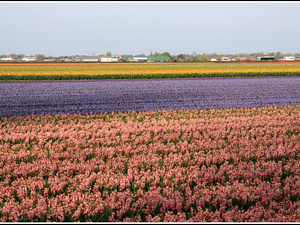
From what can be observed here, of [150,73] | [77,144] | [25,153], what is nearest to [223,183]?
[77,144]

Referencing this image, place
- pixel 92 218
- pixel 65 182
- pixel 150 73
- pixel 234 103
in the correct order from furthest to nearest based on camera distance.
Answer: pixel 150 73 → pixel 234 103 → pixel 65 182 → pixel 92 218

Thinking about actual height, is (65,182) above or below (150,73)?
below

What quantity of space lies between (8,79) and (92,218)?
35.0 m

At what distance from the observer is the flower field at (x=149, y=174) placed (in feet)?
16.9

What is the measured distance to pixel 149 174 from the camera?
6.70 meters

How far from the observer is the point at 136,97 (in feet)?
68.4

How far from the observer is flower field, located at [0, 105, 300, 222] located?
16.9ft

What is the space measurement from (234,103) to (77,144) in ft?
40.6

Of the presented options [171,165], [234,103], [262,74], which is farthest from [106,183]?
[262,74]

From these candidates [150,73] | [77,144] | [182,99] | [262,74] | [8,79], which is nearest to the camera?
[77,144]

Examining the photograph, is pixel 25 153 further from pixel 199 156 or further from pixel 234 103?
pixel 234 103

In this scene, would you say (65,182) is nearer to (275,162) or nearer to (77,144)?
(77,144)

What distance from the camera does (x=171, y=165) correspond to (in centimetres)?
728

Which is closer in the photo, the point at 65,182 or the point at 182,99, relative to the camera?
the point at 65,182
